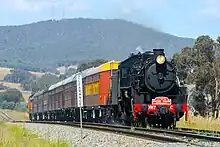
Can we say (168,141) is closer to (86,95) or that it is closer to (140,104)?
(140,104)

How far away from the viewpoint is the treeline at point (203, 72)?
145 feet

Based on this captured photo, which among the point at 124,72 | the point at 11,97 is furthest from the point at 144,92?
the point at 11,97

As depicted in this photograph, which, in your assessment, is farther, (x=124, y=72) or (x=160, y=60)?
(x=124, y=72)

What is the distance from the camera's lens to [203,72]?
44.5 meters

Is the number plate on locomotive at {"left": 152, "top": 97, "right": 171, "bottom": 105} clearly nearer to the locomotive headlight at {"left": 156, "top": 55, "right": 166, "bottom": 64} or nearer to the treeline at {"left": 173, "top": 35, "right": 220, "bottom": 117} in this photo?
the locomotive headlight at {"left": 156, "top": 55, "right": 166, "bottom": 64}

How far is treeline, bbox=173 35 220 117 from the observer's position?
44.2 m

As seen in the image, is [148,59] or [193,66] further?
[193,66]

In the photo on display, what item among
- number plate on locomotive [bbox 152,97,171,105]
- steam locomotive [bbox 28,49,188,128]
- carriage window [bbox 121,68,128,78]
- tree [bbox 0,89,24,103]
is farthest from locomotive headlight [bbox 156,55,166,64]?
tree [bbox 0,89,24,103]

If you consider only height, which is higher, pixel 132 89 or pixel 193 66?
pixel 193 66

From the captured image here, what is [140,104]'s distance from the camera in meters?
22.7

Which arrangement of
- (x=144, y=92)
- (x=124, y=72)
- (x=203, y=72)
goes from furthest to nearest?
(x=203, y=72)
(x=124, y=72)
(x=144, y=92)

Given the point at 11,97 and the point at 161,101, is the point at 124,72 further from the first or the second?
the point at 11,97

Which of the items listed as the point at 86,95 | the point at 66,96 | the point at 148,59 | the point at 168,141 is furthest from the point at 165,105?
the point at 66,96

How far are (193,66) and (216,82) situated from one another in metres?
6.49
